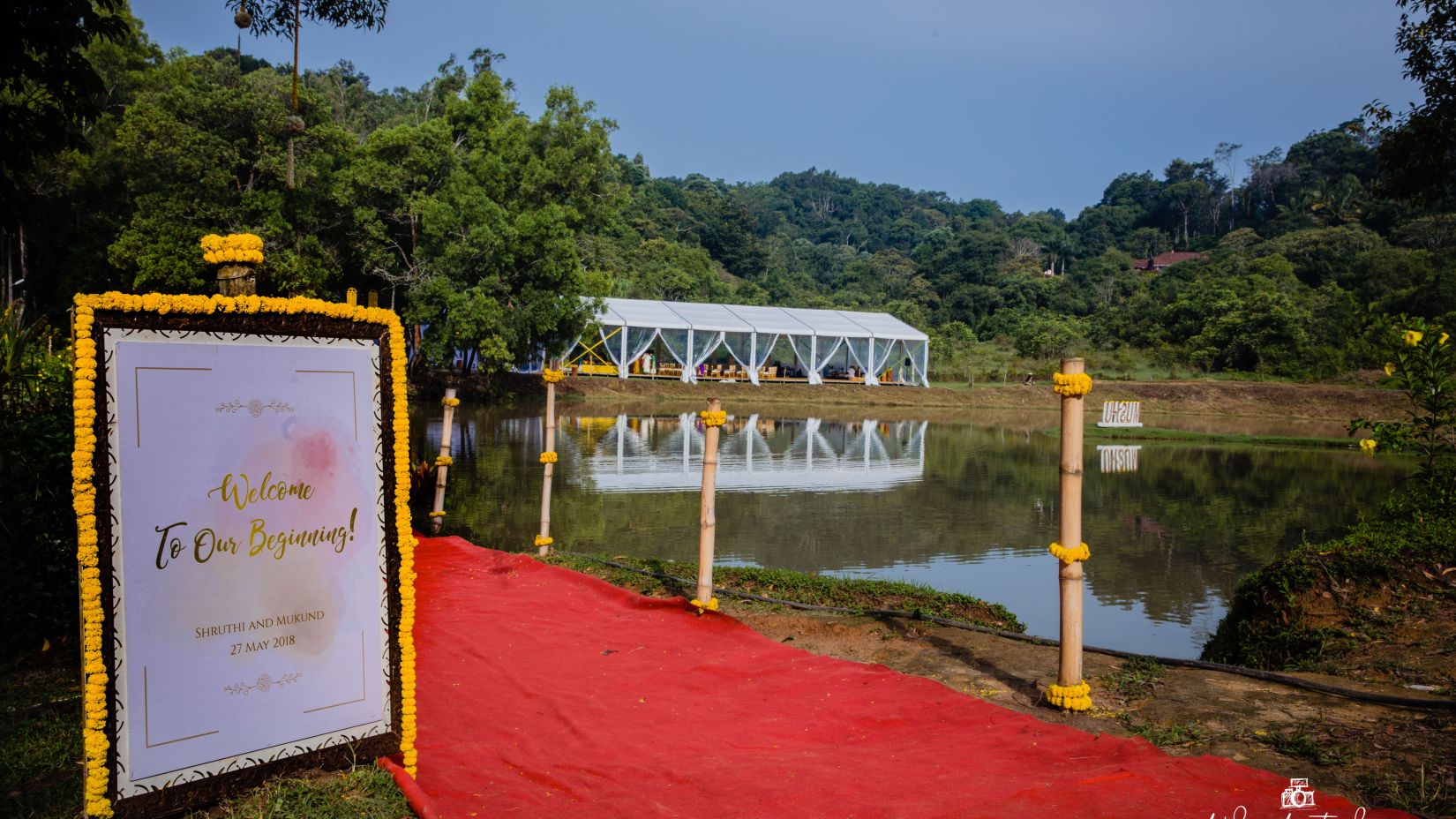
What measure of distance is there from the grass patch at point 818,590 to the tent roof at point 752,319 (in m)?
20.4

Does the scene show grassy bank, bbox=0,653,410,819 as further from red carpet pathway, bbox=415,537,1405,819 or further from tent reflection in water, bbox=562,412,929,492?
tent reflection in water, bbox=562,412,929,492

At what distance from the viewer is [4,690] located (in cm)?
354

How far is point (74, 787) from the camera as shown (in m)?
2.70

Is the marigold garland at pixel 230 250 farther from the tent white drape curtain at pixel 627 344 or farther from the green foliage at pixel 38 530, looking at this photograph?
the tent white drape curtain at pixel 627 344

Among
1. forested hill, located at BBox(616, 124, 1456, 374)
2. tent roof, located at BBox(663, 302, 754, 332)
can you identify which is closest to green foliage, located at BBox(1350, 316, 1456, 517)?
forested hill, located at BBox(616, 124, 1456, 374)

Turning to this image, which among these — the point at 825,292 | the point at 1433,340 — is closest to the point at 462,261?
the point at 1433,340

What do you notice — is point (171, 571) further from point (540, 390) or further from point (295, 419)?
point (540, 390)

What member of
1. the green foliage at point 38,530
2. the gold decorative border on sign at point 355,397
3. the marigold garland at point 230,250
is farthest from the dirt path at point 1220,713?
the green foliage at point 38,530

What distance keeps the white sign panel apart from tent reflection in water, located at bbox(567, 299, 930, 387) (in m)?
24.3

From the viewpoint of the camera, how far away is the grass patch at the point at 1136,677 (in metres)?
3.97

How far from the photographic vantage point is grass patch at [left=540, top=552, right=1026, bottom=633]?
19.1 feet

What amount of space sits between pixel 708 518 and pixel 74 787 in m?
3.34

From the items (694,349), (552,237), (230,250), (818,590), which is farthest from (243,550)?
(694,349)

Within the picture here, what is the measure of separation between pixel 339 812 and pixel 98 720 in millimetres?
671
